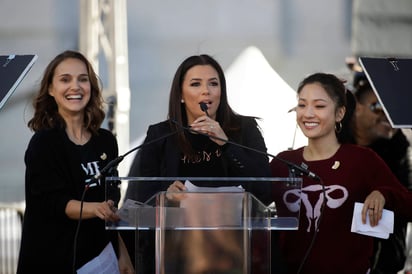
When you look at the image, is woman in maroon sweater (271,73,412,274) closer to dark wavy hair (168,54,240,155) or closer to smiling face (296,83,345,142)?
smiling face (296,83,345,142)

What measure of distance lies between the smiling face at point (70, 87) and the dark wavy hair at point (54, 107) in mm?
19

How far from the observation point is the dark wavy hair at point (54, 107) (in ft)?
12.5

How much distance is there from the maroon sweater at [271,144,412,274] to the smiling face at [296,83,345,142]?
13 centimetres

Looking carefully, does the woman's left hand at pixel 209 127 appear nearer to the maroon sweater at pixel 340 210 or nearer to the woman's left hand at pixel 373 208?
the maroon sweater at pixel 340 210

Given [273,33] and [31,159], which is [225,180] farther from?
[273,33]

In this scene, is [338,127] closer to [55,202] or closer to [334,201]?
[334,201]

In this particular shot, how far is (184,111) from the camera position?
12.7 feet

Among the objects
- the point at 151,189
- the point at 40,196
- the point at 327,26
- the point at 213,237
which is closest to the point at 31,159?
the point at 40,196

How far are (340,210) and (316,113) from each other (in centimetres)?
40

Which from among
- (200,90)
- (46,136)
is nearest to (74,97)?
(46,136)

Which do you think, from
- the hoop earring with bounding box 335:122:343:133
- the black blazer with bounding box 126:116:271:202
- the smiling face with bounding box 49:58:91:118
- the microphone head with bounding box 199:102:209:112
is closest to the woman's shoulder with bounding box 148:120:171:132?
the black blazer with bounding box 126:116:271:202

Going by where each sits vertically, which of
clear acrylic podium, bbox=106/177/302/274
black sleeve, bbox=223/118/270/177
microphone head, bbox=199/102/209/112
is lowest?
clear acrylic podium, bbox=106/177/302/274

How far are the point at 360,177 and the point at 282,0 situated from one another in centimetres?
437

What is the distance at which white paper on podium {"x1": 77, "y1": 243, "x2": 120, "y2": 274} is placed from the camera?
3.52m
